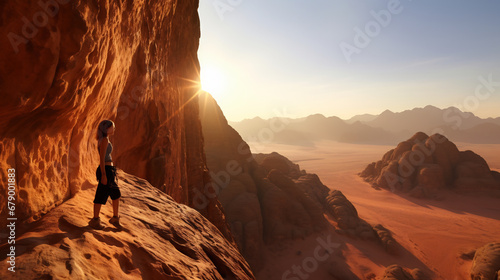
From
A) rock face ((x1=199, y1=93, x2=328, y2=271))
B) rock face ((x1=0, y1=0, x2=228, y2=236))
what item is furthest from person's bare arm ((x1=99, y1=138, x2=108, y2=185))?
rock face ((x1=199, y1=93, x2=328, y2=271))

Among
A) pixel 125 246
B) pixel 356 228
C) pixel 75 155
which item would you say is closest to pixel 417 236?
pixel 356 228

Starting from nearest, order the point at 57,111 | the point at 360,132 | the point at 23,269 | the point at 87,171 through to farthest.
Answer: the point at 23,269 < the point at 57,111 < the point at 87,171 < the point at 360,132

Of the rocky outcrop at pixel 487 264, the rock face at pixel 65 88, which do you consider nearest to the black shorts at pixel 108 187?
the rock face at pixel 65 88

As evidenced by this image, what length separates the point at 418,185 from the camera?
30078 millimetres

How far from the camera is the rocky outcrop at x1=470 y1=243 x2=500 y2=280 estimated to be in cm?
1149

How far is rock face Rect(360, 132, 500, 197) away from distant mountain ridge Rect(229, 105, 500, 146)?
76.7 metres

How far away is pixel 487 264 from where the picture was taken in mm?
11914

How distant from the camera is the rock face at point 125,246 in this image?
2.21 m

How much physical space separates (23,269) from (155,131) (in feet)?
21.0

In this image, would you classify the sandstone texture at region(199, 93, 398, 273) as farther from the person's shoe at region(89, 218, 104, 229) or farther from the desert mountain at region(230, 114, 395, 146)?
the desert mountain at region(230, 114, 395, 146)

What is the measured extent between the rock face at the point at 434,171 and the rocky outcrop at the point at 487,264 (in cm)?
1760

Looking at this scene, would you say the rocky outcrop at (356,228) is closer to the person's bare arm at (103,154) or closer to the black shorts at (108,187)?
the black shorts at (108,187)

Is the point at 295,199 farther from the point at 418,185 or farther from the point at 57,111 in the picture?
the point at 418,185

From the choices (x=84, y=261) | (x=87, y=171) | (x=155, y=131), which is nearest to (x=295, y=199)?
(x=155, y=131)
